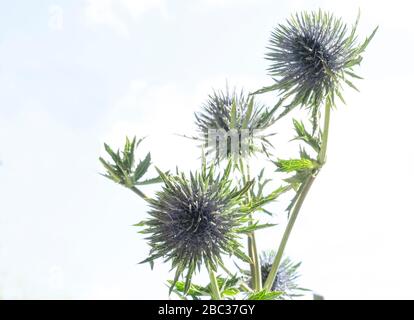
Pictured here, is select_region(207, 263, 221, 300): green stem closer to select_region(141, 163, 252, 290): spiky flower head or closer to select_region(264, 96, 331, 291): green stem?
select_region(141, 163, 252, 290): spiky flower head

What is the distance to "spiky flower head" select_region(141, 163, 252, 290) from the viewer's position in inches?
135

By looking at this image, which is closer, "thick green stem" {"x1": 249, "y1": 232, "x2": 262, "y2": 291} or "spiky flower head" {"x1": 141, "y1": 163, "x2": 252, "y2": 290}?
"spiky flower head" {"x1": 141, "y1": 163, "x2": 252, "y2": 290}

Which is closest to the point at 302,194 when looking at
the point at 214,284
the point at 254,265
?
the point at 254,265

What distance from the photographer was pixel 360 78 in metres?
4.03

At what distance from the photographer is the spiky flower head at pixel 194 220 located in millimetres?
3424

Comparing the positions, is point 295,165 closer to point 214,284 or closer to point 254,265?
point 254,265

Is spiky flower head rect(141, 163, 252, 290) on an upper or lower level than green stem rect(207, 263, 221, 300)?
upper

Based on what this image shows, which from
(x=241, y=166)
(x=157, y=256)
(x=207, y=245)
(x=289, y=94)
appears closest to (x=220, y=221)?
(x=207, y=245)

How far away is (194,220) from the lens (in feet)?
11.3

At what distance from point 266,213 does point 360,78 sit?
3.40ft

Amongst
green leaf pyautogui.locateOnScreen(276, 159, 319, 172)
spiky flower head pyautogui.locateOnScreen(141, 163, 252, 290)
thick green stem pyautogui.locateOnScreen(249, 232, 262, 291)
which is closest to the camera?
spiky flower head pyautogui.locateOnScreen(141, 163, 252, 290)

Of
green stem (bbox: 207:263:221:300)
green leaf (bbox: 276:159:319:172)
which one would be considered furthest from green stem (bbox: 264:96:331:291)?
green stem (bbox: 207:263:221:300)

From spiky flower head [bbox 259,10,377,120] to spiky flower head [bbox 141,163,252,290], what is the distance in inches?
36.8

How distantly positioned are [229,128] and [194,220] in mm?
921
